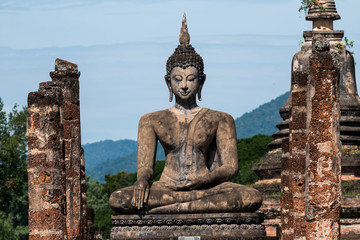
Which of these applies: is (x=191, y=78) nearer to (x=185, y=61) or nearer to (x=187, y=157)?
(x=185, y=61)

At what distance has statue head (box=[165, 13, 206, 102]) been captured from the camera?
2456 centimetres

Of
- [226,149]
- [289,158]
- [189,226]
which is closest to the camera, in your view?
[289,158]

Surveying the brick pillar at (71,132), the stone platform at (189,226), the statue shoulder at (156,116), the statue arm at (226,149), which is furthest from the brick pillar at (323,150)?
the brick pillar at (71,132)

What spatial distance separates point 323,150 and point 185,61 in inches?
197

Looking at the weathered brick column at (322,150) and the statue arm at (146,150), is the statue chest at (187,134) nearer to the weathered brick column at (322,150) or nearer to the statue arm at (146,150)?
the statue arm at (146,150)

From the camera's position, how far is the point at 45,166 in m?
21.6

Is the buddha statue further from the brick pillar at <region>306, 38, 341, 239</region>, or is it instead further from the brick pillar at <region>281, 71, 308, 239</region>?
the brick pillar at <region>306, 38, 341, 239</region>

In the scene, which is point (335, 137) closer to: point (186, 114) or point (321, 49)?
point (321, 49)

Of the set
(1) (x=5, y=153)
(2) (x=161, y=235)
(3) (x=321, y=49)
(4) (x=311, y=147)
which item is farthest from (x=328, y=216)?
(1) (x=5, y=153)

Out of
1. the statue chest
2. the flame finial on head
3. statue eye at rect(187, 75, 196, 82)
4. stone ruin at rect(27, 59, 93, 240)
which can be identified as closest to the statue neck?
the statue chest

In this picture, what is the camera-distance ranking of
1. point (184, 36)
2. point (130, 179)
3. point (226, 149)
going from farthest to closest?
point (130, 179), point (184, 36), point (226, 149)

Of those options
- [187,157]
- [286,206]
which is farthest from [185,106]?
[286,206]

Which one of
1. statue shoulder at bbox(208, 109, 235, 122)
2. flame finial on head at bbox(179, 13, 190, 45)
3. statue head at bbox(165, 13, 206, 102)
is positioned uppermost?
flame finial on head at bbox(179, 13, 190, 45)

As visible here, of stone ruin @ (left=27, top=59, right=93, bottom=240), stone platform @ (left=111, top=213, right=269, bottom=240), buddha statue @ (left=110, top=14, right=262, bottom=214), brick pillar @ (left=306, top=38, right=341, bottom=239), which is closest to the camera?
brick pillar @ (left=306, top=38, right=341, bottom=239)
